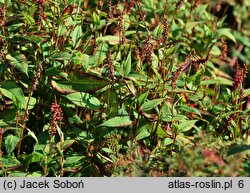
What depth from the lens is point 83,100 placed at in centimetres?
355

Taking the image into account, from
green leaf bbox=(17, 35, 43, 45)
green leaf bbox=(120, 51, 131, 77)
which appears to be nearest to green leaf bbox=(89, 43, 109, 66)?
green leaf bbox=(120, 51, 131, 77)

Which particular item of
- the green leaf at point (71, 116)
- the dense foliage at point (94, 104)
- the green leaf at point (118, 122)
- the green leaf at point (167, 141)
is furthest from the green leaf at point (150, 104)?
the green leaf at point (71, 116)

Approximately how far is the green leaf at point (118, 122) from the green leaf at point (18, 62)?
54 centimetres

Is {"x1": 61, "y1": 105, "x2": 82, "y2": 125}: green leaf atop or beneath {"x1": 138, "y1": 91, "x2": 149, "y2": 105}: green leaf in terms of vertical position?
beneath

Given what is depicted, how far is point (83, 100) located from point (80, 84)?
99 mm

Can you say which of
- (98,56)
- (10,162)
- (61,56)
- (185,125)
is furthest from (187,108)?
(10,162)

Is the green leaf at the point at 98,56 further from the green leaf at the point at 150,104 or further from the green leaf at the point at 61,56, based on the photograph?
the green leaf at the point at 150,104

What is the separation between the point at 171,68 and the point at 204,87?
0.62 meters

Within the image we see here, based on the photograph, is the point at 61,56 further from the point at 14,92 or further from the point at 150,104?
the point at 150,104

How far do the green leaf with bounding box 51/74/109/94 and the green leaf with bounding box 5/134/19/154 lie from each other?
1.26 feet

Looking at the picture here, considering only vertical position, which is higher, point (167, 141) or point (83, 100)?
point (83, 100)

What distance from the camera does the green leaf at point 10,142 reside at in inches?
132

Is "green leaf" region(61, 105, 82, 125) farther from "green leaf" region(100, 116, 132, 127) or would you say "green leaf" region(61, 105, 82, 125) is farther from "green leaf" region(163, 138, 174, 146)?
"green leaf" region(163, 138, 174, 146)

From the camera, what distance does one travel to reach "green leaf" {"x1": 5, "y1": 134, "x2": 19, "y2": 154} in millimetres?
3348
